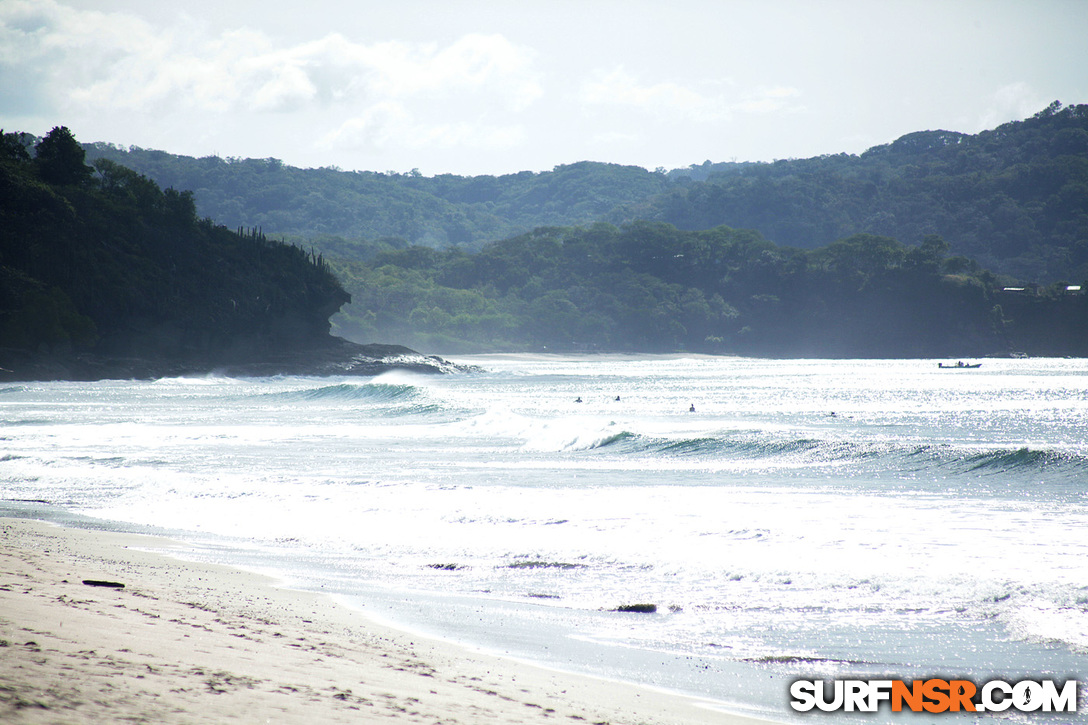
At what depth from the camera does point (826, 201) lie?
5930 inches

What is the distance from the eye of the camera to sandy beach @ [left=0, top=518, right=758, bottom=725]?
3863mm

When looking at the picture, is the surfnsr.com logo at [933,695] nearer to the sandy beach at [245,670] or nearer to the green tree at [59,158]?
the sandy beach at [245,670]

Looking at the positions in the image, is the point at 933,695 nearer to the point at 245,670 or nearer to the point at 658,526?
the point at 245,670

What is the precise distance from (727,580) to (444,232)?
7232 inches

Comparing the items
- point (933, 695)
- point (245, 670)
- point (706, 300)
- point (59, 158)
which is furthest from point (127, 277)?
point (706, 300)

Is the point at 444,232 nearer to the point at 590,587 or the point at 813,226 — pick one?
the point at 813,226

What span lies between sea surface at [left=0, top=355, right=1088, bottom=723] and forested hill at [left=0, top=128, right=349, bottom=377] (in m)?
31.0

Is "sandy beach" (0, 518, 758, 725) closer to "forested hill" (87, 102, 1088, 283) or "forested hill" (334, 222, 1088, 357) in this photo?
"forested hill" (334, 222, 1088, 357)

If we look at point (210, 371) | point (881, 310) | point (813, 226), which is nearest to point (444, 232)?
point (813, 226)

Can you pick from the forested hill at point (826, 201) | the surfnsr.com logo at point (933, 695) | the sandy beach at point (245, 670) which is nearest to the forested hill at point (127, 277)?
the sandy beach at point (245, 670)

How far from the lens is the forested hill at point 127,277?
52.4 meters

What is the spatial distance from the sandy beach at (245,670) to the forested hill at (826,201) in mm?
139152

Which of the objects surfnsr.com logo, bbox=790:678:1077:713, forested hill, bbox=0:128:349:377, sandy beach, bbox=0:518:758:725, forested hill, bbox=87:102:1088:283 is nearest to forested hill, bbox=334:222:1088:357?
forested hill, bbox=87:102:1088:283

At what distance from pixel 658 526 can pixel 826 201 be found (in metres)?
152
